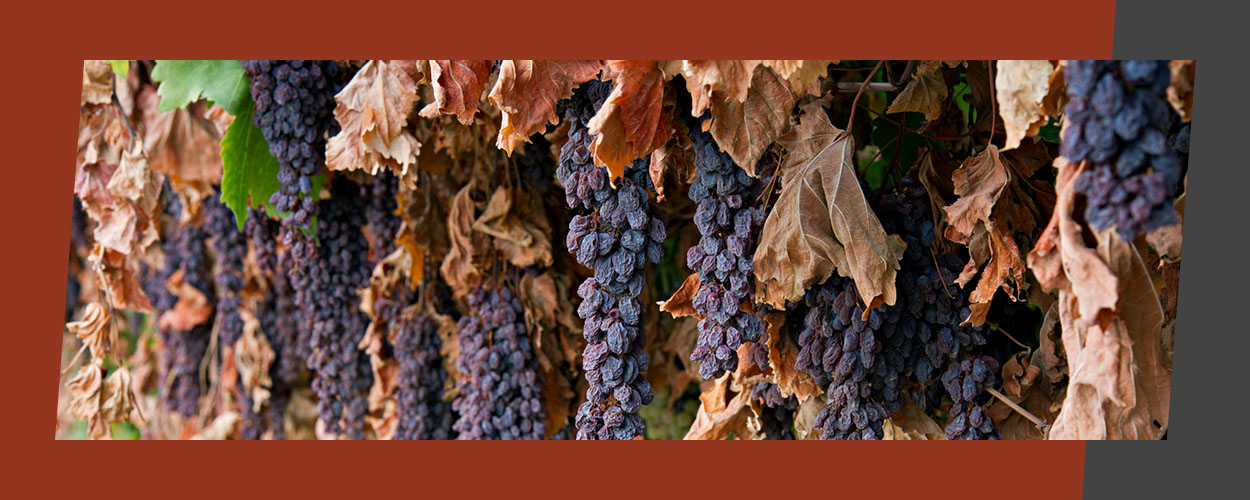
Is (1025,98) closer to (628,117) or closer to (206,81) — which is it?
(628,117)

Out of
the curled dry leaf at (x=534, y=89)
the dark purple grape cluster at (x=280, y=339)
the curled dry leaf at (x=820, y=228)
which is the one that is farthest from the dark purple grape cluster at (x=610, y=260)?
the dark purple grape cluster at (x=280, y=339)

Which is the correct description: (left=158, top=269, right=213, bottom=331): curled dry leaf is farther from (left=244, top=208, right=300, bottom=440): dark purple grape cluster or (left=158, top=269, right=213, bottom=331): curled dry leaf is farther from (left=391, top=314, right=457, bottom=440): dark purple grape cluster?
(left=391, top=314, right=457, bottom=440): dark purple grape cluster

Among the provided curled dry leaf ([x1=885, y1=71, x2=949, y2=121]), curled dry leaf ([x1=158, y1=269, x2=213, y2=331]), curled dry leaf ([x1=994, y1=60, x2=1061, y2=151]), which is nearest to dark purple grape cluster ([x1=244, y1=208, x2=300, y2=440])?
curled dry leaf ([x1=158, y1=269, x2=213, y2=331])

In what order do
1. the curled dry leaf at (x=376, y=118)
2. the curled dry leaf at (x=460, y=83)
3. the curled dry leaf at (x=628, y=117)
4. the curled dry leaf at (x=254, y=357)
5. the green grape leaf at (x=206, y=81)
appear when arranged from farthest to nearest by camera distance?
the curled dry leaf at (x=254, y=357) → the green grape leaf at (x=206, y=81) → the curled dry leaf at (x=376, y=118) → the curled dry leaf at (x=460, y=83) → the curled dry leaf at (x=628, y=117)

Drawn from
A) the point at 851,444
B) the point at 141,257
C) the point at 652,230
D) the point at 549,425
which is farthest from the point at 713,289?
the point at 141,257

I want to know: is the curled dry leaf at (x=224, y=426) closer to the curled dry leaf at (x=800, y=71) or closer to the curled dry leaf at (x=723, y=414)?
the curled dry leaf at (x=723, y=414)
